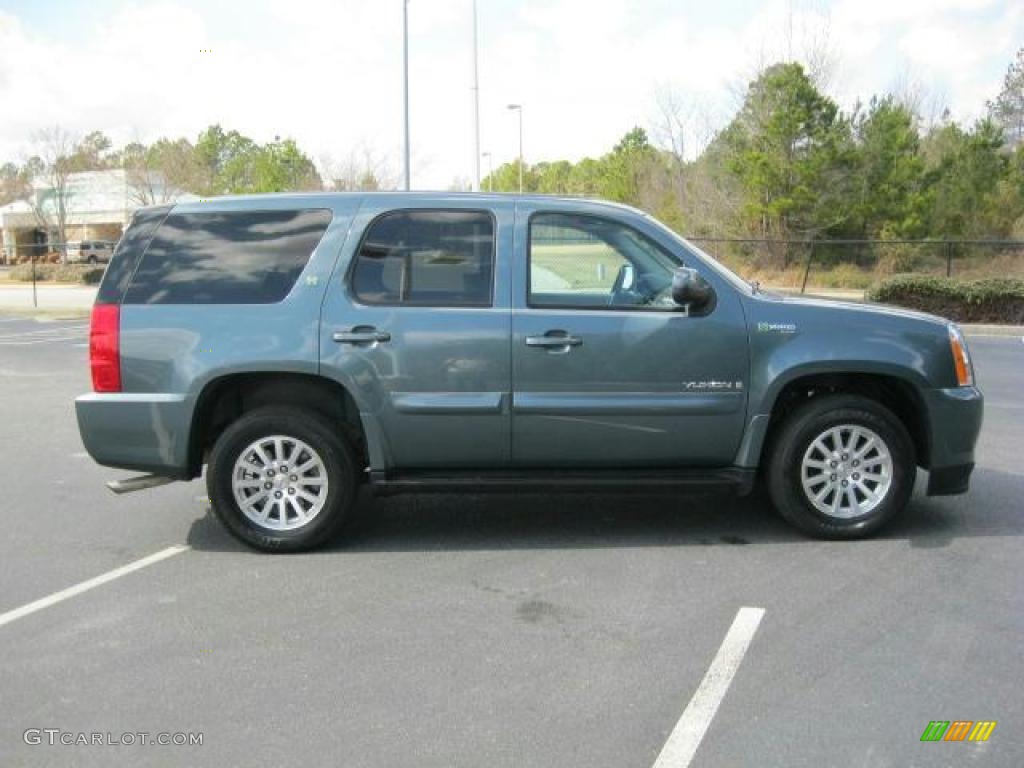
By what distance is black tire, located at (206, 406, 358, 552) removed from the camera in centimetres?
527

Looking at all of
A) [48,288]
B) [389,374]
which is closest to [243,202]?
[389,374]

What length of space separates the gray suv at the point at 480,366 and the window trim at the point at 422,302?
0.4 inches

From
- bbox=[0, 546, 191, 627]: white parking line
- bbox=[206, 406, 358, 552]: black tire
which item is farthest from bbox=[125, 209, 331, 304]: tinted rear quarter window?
bbox=[0, 546, 191, 627]: white parking line

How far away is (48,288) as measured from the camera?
3722cm

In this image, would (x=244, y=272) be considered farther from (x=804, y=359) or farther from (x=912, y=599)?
(x=912, y=599)

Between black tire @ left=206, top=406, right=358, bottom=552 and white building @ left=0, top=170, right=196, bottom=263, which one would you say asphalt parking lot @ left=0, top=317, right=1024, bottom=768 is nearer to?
black tire @ left=206, top=406, right=358, bottom=552

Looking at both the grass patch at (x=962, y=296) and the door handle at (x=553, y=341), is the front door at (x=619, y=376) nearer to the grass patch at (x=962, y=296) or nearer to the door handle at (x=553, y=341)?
the door handle at (x=553, y=341)

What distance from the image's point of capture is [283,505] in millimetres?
5359

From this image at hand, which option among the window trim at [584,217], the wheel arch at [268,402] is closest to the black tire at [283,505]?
the wheel arch at [268,402]

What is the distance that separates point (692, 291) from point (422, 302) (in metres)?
1.44

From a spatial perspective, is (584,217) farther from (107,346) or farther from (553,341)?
(107,346)

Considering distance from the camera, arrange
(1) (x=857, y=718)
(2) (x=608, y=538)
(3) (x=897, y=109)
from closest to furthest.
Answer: (1) (x=857, y=718)
(2) (x=608, y=538)
(3) (x=897, y=109)

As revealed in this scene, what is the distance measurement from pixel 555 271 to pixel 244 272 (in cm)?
171

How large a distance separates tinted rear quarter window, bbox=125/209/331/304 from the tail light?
0.43 ft
